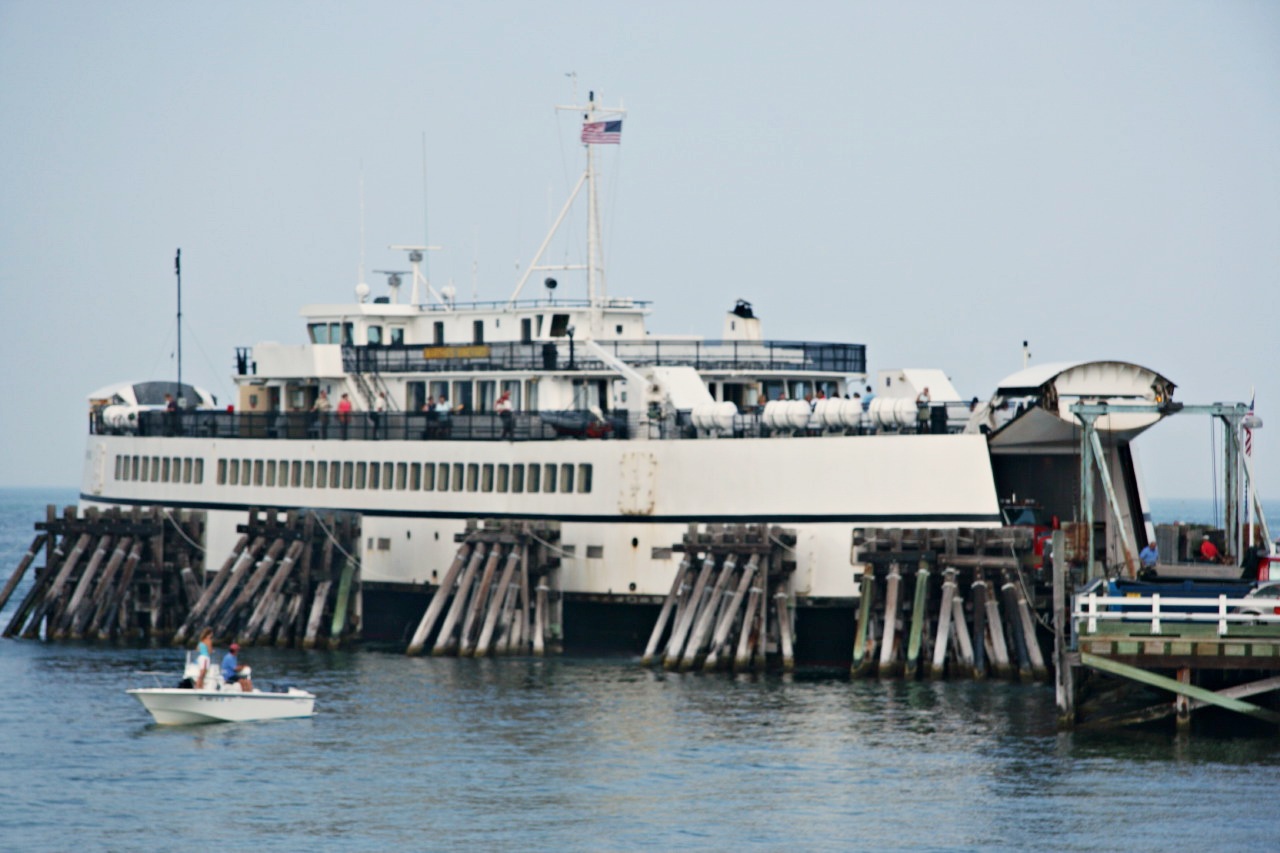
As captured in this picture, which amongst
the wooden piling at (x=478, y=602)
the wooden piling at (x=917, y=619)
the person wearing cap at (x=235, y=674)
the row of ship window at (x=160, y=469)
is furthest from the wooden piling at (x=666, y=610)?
the row of ship window at (x=160, y=469)

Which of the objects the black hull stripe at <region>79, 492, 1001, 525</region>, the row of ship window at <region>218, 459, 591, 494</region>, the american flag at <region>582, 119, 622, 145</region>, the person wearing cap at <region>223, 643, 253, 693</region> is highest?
the american flag at <region>582, 119, 622, 145</region>

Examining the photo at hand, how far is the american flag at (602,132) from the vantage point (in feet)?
176

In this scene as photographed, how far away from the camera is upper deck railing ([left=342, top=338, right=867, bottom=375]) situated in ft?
169

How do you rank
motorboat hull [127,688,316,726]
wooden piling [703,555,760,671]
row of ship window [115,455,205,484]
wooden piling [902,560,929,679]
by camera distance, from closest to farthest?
motorboat hull [127,688,316,726] < wooden piling [902,560,929,679] < wooden piling [703,555,760,671] < row of ship window [115,455,205,484]

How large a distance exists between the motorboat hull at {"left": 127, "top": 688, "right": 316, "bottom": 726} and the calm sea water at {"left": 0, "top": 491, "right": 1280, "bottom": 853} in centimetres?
47

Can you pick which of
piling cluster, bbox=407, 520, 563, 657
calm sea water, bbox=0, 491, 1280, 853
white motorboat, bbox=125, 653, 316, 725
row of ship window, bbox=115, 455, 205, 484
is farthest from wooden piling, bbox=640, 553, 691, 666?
row of ship window, bbox=115, 455, 205, 484

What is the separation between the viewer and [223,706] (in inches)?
1603

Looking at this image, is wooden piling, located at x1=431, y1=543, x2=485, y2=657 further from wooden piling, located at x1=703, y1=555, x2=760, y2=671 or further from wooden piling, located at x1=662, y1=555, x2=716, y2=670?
wooden piling, located at x1=703, y1=555, x2=760, y2=671

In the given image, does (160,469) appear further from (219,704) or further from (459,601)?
(219,704)

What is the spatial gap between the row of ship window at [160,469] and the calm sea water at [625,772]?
42.7 ft

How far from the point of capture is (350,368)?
55.9 m

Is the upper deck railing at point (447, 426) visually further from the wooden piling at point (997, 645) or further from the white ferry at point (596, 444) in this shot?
the wooden piling at point (997, 645)

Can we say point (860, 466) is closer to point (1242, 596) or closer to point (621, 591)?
point (621, 591)

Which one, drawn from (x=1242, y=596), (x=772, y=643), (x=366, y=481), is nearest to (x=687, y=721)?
(x=772, y=643)
